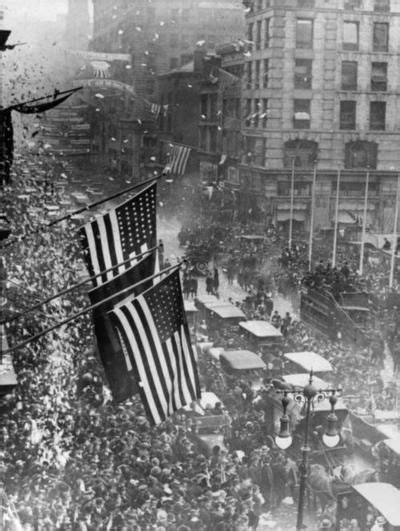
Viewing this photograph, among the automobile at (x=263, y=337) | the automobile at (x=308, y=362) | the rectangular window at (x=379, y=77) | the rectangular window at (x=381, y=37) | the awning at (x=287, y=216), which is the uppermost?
the rectangular window at (x=381, y=37)

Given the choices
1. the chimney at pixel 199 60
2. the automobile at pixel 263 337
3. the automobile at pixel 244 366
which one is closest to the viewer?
the automobile at pixel 244 366

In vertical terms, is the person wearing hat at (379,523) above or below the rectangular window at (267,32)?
below

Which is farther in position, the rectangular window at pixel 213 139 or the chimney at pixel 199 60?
the chimney at pixel 199 60

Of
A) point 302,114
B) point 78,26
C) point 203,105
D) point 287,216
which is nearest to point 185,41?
point 203,105

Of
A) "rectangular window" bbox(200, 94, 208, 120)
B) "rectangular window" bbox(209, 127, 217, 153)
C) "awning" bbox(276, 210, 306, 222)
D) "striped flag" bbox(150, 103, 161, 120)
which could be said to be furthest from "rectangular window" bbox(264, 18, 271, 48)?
"striped flag" bbox(150, 103, 161, 120)

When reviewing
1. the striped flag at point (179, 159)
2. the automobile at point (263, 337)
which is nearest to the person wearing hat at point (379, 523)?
the automobile at point (263, 337)

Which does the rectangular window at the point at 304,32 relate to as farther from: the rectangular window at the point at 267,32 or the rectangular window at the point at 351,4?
the rectangular window at the point at 351,4

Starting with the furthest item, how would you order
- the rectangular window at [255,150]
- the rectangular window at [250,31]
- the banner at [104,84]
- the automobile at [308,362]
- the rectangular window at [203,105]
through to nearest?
the rectangular window at [203,105]
the banner at [104,84]
the rectangular window at [250,31]
the rectangular window at [255,150]
the automobile at [308,362]

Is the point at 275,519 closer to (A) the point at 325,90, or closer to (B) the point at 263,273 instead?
(B) the point at 263,273
